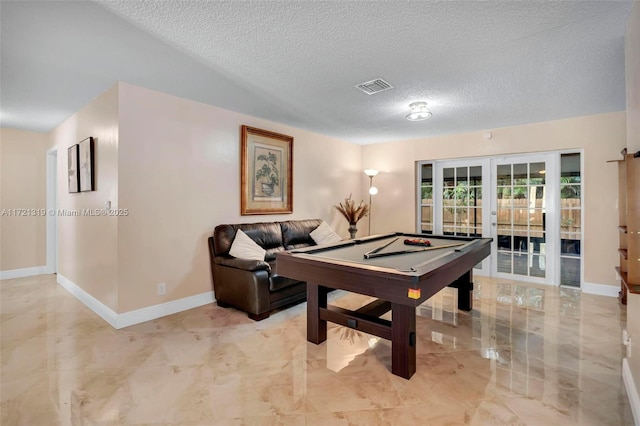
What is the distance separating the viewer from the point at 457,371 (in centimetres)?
218

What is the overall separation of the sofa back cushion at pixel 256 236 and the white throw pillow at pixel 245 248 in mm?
85

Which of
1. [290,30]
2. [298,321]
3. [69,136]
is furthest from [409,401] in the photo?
[69,136]

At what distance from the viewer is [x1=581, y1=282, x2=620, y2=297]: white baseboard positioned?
12.7ft

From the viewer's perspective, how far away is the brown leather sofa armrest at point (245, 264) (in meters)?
3.11

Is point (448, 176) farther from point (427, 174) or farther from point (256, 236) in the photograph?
point (256, 236)

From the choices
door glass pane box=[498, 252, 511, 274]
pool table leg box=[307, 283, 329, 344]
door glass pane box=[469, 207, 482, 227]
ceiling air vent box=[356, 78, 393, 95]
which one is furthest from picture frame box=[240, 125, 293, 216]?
door glass pane box=[498, 252, 511, 274]

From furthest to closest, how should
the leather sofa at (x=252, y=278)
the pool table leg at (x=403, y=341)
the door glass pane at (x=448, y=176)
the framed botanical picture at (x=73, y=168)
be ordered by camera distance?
the door glass pane at (x=448, y=176), the framed botanical picture at (x=73, y=168), the leather sofa at (x=252, y=278), the pool table leg at (x=403, y=341)

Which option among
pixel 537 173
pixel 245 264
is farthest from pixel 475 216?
pixel 245 264

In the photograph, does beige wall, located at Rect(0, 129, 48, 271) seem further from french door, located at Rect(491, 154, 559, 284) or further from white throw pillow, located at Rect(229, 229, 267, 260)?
french door, located at Rect(491, 154, 559, 284)

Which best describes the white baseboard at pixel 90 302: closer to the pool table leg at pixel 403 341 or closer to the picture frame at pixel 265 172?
the picture frame at pixel 265 172

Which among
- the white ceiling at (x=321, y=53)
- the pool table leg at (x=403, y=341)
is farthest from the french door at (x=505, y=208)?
the pool table leg at (x=403, y=341)

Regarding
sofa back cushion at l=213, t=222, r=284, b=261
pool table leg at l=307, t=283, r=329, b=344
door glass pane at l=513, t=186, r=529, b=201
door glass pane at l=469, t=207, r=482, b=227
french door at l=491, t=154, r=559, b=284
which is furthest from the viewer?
door glass pane at l=469, t=207, r=482, b=227

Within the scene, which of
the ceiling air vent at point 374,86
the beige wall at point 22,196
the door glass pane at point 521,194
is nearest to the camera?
the ceiling air vent at point 374,86

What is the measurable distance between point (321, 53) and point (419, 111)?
166 centimetres
